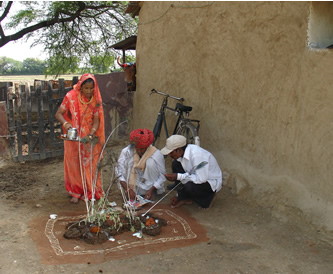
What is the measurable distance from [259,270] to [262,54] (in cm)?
236

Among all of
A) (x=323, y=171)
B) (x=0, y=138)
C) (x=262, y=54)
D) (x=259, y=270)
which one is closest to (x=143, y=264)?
(x=259, y=270)

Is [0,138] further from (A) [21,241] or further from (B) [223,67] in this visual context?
(B) [223,67]

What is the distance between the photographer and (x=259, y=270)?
9.50 feet

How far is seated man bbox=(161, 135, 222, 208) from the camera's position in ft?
13.2

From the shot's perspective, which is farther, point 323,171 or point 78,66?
point 78,66

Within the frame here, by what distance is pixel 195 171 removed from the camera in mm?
4031

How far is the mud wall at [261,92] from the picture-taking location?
11.5 feet

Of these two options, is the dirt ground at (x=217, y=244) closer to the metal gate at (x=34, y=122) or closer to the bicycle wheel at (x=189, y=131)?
the bicycle wheel at (x=189, y=131)

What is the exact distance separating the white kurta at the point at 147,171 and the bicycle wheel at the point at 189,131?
0.62 meters

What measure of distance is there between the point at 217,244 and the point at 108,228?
1.06 meters

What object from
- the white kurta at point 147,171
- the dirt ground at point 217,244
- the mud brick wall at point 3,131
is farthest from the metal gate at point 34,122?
the white kurta at point 147,171

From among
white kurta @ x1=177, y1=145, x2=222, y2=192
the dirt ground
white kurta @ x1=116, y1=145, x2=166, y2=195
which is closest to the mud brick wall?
the dirt ground

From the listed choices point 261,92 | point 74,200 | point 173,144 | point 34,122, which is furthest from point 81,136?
point 34,122

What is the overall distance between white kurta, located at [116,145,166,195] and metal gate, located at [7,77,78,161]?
2.66 metres
